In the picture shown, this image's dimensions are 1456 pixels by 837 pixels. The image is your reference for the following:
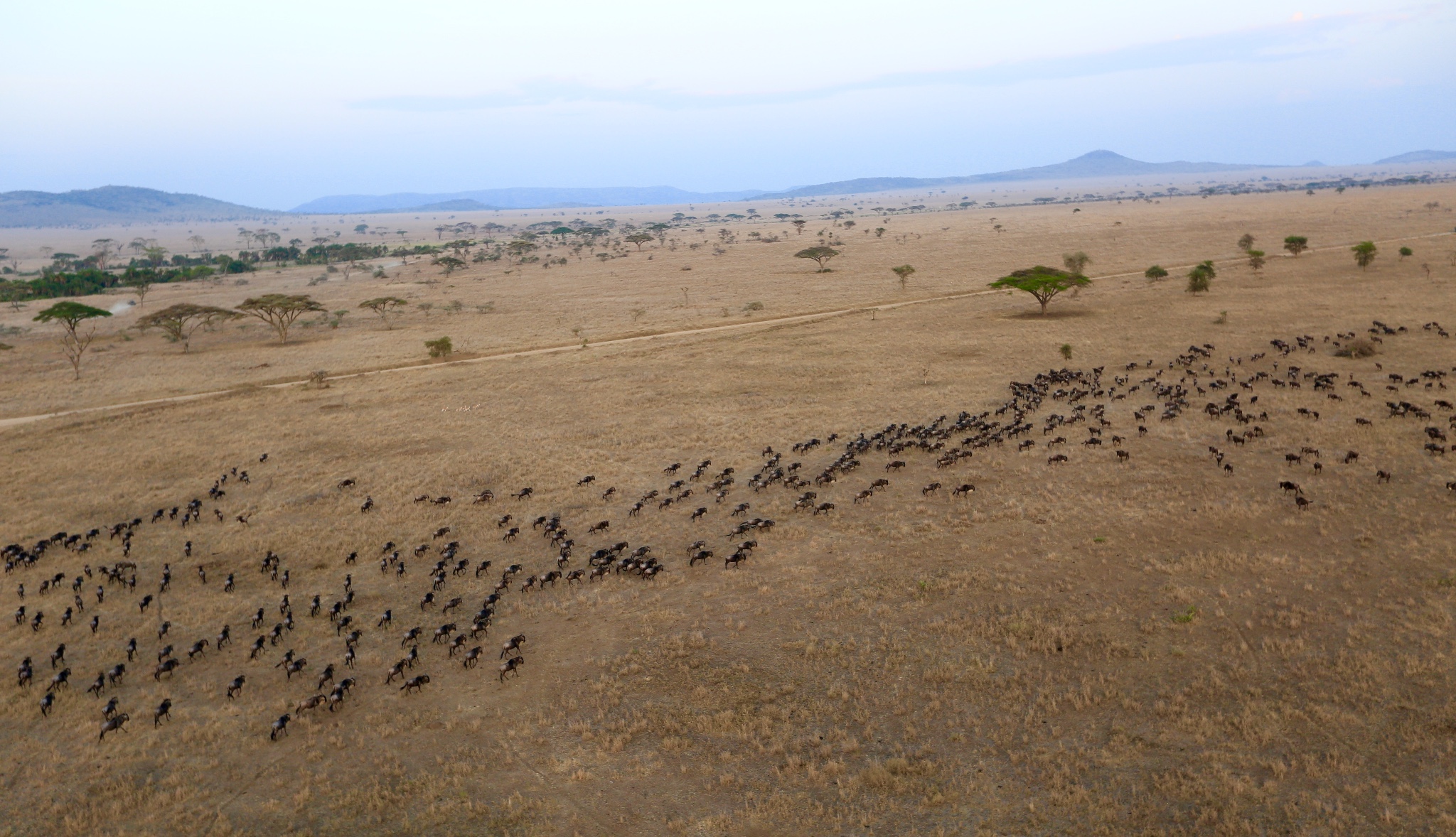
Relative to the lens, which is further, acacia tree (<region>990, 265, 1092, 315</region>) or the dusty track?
acacia tree (<region>990, 265, 1092, 315</region>)

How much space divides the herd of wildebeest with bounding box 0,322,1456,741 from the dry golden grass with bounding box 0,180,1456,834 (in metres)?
0.19

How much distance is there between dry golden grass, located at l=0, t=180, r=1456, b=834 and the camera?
1179 cm

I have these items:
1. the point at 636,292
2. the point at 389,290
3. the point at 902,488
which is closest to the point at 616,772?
the point at 902,488

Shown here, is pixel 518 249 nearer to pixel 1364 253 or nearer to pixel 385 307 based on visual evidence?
pixel 385 307

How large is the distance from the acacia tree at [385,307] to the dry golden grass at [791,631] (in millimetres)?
29065

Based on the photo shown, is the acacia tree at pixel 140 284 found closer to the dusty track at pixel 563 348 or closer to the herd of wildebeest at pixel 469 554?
the dusty track at pixel 563 348

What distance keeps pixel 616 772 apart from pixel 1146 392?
2916cm

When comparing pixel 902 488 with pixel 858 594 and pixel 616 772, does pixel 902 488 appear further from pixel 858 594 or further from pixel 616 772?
pixel 616 772

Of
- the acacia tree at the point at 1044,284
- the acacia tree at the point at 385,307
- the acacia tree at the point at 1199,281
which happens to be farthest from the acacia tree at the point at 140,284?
the acacia tree at the point at 1199,281

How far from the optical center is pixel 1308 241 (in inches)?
3334

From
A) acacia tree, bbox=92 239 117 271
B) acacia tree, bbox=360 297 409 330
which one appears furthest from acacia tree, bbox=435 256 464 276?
acacia tree, bbox=92 239 117 271

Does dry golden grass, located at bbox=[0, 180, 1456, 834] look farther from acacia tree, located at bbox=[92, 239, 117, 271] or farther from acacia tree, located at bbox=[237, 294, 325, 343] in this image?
acacia tree, located at bbox=[92, 239, 117, 271]

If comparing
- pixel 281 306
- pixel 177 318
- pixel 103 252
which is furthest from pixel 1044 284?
pixel 103 252

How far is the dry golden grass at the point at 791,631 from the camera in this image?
38.7 ft
